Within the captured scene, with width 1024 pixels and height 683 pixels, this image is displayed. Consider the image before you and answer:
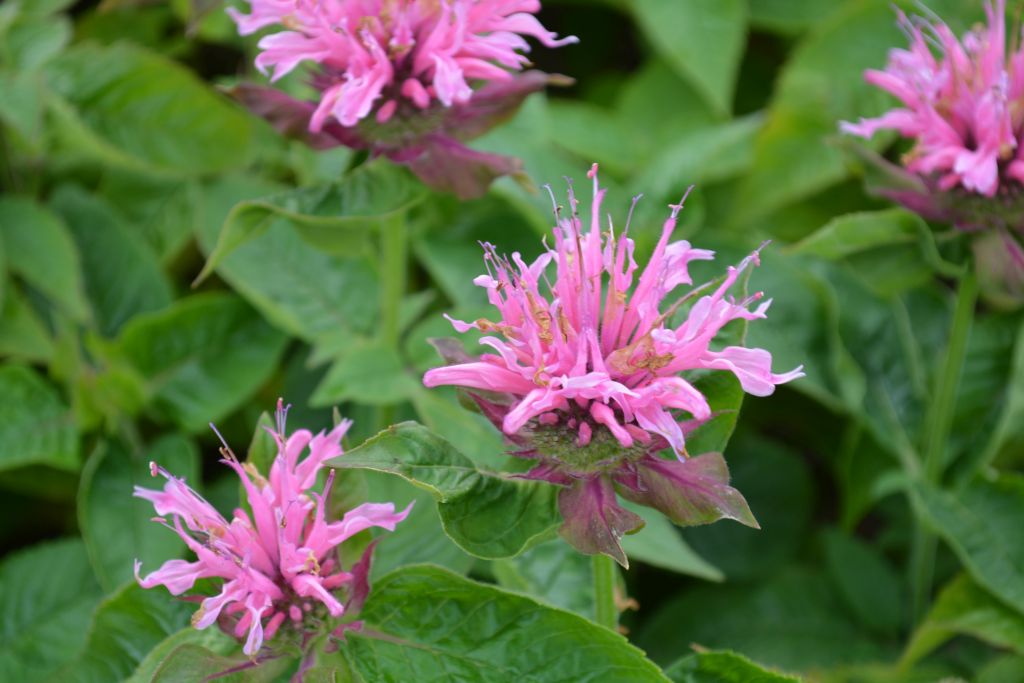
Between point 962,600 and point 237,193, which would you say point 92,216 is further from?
point 962,600

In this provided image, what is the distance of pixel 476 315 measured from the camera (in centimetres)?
125

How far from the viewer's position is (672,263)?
844 millimetres

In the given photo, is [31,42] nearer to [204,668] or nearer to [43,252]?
[43,252]

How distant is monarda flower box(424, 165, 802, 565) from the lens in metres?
0.78

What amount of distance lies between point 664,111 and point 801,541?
0.74 m

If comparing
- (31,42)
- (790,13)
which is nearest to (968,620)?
(790,13)

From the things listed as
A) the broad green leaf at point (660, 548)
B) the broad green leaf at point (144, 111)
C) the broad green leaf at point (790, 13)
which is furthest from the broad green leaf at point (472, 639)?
the broad green leaf at point (790, 13)

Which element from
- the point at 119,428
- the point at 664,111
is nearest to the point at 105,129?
the point at 119,428

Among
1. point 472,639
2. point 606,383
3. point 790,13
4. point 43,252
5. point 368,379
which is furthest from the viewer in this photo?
point 790,13

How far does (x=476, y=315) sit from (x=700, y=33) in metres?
0.72

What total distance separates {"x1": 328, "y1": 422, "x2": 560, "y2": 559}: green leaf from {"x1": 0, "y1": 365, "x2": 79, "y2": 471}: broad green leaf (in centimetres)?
67

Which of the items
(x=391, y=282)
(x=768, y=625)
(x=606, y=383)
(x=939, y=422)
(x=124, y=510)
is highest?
(x=606, y=383)

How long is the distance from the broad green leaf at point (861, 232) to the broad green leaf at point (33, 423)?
0.87m

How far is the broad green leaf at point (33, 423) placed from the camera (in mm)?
1300
